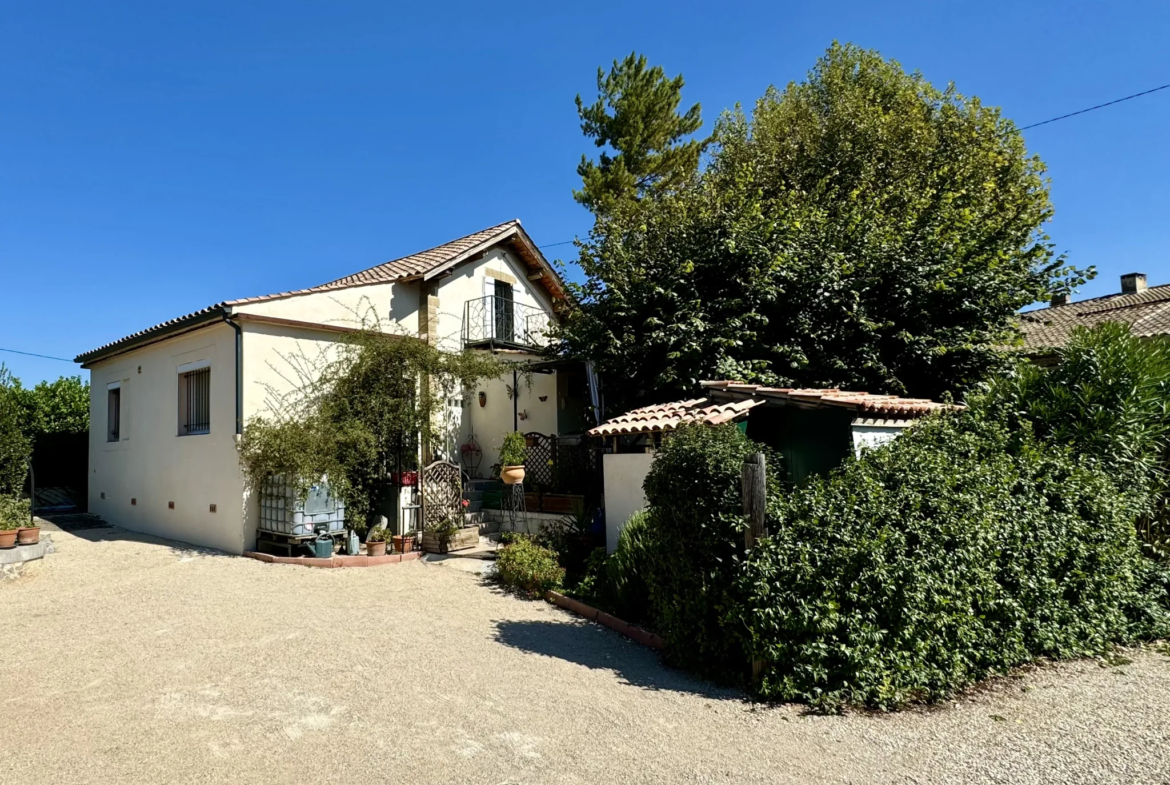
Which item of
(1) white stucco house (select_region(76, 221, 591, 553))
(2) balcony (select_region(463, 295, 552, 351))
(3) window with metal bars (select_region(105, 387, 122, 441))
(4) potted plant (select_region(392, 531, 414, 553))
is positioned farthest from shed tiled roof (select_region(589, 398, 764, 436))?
(3) window with metal bars (select_region(105, 387, 122, 441))

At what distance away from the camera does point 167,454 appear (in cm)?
1374

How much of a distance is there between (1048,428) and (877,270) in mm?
5404

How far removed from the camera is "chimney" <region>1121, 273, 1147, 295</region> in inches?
1038

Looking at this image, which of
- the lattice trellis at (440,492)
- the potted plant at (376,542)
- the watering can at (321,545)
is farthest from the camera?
the lattice trellis at (440,492)

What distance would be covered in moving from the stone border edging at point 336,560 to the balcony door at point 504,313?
21.8ft

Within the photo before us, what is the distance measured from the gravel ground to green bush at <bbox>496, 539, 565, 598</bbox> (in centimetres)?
126

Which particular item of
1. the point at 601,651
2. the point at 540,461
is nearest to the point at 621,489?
the point at 601,651

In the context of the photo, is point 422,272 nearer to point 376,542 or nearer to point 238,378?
point 238,378

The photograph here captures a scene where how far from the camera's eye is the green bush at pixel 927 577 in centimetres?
500

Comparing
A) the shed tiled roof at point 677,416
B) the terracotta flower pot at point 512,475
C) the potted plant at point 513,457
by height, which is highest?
the shed tiled roof at point 677,416

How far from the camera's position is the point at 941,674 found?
5.07 metres

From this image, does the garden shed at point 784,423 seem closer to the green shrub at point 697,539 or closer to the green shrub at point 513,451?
the green shrub at point 697,539

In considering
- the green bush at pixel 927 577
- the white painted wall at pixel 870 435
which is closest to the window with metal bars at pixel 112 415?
the green bush at pixel 927 577

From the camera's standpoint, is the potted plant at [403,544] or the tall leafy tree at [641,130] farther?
the tall leafy tree at [641,130]
